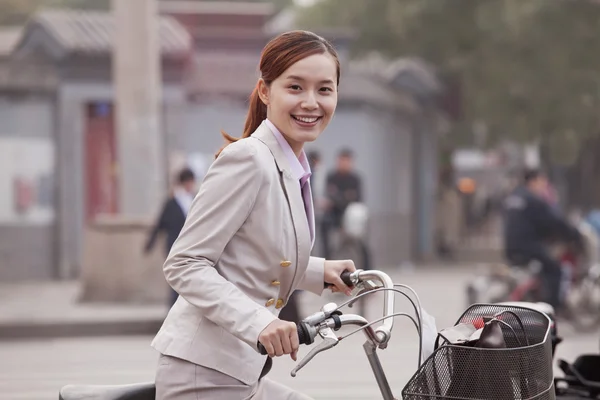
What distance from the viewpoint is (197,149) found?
20.2 metres

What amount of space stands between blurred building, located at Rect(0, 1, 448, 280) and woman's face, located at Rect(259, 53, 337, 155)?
15.8 m

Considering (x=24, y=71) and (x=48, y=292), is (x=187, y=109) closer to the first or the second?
(x=24, y=71)

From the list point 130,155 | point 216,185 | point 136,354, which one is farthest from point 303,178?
point 130,155

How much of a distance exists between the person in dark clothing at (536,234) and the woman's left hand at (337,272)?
9.52 metres

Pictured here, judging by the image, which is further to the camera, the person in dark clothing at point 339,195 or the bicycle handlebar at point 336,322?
the person in dark clothing at point 339,195

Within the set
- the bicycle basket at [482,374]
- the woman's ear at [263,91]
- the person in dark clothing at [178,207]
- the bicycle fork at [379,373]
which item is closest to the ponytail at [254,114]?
the woman's ear at [263,91]

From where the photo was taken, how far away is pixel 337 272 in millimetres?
3639

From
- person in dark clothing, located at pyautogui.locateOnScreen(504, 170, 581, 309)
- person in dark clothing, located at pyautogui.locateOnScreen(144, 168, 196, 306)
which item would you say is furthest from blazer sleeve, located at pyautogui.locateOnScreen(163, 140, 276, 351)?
person in dark clothing, located at pyautogui.locateOnScreen(504, 170, 581, 309)

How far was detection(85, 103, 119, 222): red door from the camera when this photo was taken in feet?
63.5

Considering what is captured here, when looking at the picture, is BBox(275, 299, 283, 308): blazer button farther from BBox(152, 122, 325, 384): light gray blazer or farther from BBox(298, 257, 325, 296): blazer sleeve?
BBox(298, 257, 325, 296): blazer sleeve

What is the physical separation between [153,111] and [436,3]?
12976 millimetres

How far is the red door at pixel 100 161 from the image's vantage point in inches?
762

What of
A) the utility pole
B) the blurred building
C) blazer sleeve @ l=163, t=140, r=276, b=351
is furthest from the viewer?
the blurred building

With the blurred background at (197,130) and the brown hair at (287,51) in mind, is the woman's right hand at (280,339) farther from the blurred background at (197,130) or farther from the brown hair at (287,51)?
the blurred background at (197,130)
